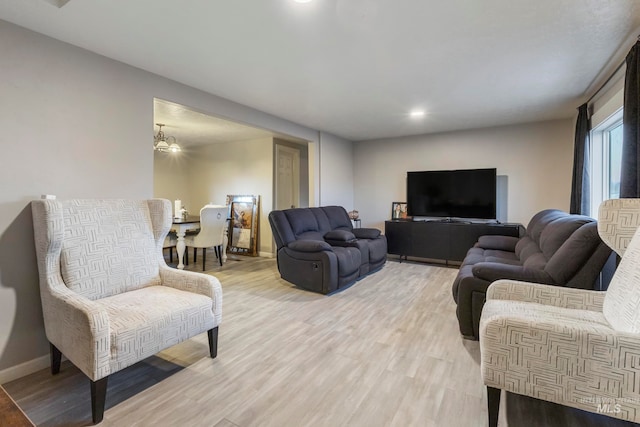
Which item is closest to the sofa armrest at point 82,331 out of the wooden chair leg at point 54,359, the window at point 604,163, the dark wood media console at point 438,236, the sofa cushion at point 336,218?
A: the wooden chair leg at point 54,359

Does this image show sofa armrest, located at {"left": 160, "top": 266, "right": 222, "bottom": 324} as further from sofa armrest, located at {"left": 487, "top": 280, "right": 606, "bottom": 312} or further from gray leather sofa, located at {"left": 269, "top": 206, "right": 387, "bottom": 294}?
sofa armrest, located at {"left": 487, "top": 280, "right": 606, "bottom": 312}

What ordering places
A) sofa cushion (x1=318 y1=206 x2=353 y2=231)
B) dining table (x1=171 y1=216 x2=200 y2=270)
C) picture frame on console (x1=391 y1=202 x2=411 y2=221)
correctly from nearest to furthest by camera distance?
dining table (x1=171 y1=216 x2=200 y2=270) < sofa cushion (x1=318 y1=206 x2=353 y2=231) < picture frame on console (x1=391 y1=202 x2=411 y2=221)

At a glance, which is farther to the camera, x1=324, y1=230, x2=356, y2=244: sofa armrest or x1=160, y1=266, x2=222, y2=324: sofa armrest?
x1=324, y1=230, x2=356, y2=244: sofa armrest

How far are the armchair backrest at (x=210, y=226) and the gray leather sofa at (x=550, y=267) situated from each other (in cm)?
356

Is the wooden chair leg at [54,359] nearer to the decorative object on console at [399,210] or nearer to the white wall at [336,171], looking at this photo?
the white wall at [336,171]

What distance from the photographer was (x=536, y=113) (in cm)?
407

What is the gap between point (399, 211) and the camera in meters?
5.67

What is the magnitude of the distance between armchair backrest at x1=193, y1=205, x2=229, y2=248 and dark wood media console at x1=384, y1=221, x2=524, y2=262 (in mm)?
2887

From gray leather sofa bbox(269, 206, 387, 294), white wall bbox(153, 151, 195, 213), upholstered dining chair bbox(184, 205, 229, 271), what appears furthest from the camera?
white wall bbox(153, 151, 195, 213)

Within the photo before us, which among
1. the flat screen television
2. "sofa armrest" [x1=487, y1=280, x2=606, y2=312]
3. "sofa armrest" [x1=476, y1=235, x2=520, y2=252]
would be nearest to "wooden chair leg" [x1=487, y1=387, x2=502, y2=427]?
"sofa armrest" [x1=487, y1=280, x2=606, y2=312]

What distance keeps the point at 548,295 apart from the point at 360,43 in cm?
211

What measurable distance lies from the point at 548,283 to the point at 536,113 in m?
3.17

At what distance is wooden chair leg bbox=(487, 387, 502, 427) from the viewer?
1345 millimetres

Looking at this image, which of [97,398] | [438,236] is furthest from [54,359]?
[438,236]
